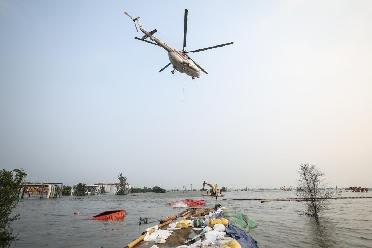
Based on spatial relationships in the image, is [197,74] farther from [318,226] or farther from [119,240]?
[318,226]

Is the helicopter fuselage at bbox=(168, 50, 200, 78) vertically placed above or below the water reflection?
above

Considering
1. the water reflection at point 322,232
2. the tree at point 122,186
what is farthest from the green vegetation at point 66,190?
the water reflection at point 322,232

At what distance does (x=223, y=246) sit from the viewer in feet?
46.4

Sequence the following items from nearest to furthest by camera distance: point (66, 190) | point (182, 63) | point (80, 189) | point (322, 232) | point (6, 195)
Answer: point (6, 195)
point (182, 63)
point (322, 232)
point (66, 190)
point (80, 189)

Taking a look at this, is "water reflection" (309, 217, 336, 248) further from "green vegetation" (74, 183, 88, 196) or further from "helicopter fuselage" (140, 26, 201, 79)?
"green vegetation" (74, 183, 88, 196)

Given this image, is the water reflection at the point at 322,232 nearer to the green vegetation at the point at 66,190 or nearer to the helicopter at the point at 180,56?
the helicopter at the point at 180,56

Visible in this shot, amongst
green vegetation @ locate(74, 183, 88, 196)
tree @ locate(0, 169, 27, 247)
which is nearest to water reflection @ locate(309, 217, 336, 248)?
tree @ locate(0, 169, 27, 247)

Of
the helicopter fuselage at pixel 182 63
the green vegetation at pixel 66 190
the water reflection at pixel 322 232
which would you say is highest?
the helicopter fuselage at pixel 182 63

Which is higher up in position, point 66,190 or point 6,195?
point 6,195

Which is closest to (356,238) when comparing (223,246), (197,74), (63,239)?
(223,246)

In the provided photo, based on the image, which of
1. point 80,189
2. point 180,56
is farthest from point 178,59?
point 80,189

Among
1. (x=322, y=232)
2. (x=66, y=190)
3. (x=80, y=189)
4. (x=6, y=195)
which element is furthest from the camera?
(x=80, y=189)

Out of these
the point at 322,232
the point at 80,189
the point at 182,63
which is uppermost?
the point at 182,63

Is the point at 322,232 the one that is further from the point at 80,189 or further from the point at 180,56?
the point at 80,189
